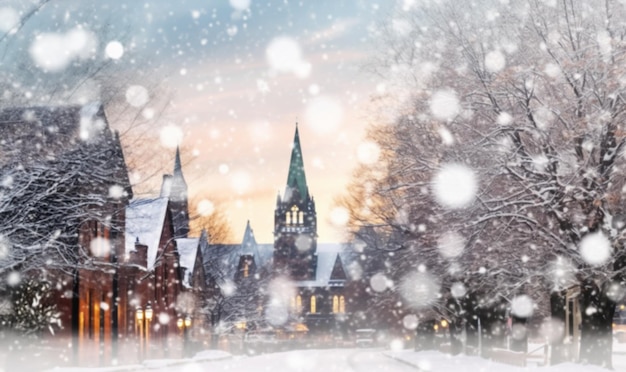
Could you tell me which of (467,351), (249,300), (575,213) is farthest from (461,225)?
(249,300)

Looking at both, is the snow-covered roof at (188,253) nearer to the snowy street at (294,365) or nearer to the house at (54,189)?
the snowy street at (294,365)

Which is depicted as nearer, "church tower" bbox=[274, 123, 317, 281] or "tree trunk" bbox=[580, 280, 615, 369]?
"tree trunk" bbox=[580, 280, 615, 369]

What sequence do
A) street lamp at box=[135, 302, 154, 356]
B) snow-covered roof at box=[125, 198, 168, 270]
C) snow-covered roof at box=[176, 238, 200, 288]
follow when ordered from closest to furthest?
street lamp at box=[135, 302, 154, 356], snow-covered roof at box=[125, 198, 168, 270], snow-covered roof at box=[176, 238, 200, 288]

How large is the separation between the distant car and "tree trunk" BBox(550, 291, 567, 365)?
97.2m

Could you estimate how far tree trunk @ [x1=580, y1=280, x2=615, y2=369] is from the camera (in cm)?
2441

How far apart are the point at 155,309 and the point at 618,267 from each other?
104ft

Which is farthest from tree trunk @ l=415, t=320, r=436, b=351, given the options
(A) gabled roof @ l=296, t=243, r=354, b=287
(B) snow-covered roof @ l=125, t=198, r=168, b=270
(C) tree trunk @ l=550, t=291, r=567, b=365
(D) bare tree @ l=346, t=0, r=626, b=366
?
(A) gabled roof @ l=296, t=243, r=354, b=287

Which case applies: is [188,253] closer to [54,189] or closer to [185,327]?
[185,327]

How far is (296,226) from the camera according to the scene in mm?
134500

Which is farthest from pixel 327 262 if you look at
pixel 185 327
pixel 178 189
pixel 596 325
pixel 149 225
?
pixel 596 325

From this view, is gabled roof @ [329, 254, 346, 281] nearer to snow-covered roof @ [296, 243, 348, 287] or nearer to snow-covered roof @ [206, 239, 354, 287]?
snow-covered roof @ [206, 239, 354, 287]

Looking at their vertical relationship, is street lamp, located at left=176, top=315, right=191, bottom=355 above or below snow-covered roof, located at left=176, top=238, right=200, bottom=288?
below

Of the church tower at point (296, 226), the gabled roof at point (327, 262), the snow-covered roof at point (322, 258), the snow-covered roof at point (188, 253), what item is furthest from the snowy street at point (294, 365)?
the gabled roof at point (327, 262)

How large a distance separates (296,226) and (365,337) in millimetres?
19371
